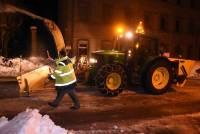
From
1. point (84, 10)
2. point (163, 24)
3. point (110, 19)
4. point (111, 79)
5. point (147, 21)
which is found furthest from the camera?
point (163, 24)

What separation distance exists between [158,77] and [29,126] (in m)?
8.49

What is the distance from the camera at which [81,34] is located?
3253 cm

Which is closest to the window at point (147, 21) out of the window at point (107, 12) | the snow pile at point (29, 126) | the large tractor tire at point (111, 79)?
the window at point (107, 12)

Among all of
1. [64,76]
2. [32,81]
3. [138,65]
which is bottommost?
[32,81]

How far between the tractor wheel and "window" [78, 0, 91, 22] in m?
17.5

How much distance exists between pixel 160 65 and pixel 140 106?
272 cm

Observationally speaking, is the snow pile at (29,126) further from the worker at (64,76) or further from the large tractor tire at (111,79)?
the large tractor tire at (111,79)

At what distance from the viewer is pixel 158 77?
15609 mm

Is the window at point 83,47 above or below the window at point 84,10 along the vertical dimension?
below

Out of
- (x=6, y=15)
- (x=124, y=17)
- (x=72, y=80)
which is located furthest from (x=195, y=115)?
(x=124, y=17)

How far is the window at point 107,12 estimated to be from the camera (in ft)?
111

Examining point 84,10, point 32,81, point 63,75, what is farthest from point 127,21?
point 63,75

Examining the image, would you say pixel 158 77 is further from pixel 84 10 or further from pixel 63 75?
pixel 84 10

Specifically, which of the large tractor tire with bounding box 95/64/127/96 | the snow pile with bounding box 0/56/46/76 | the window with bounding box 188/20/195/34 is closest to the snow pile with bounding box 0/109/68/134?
the large tractor tire with bounding box 95/64/127/96
